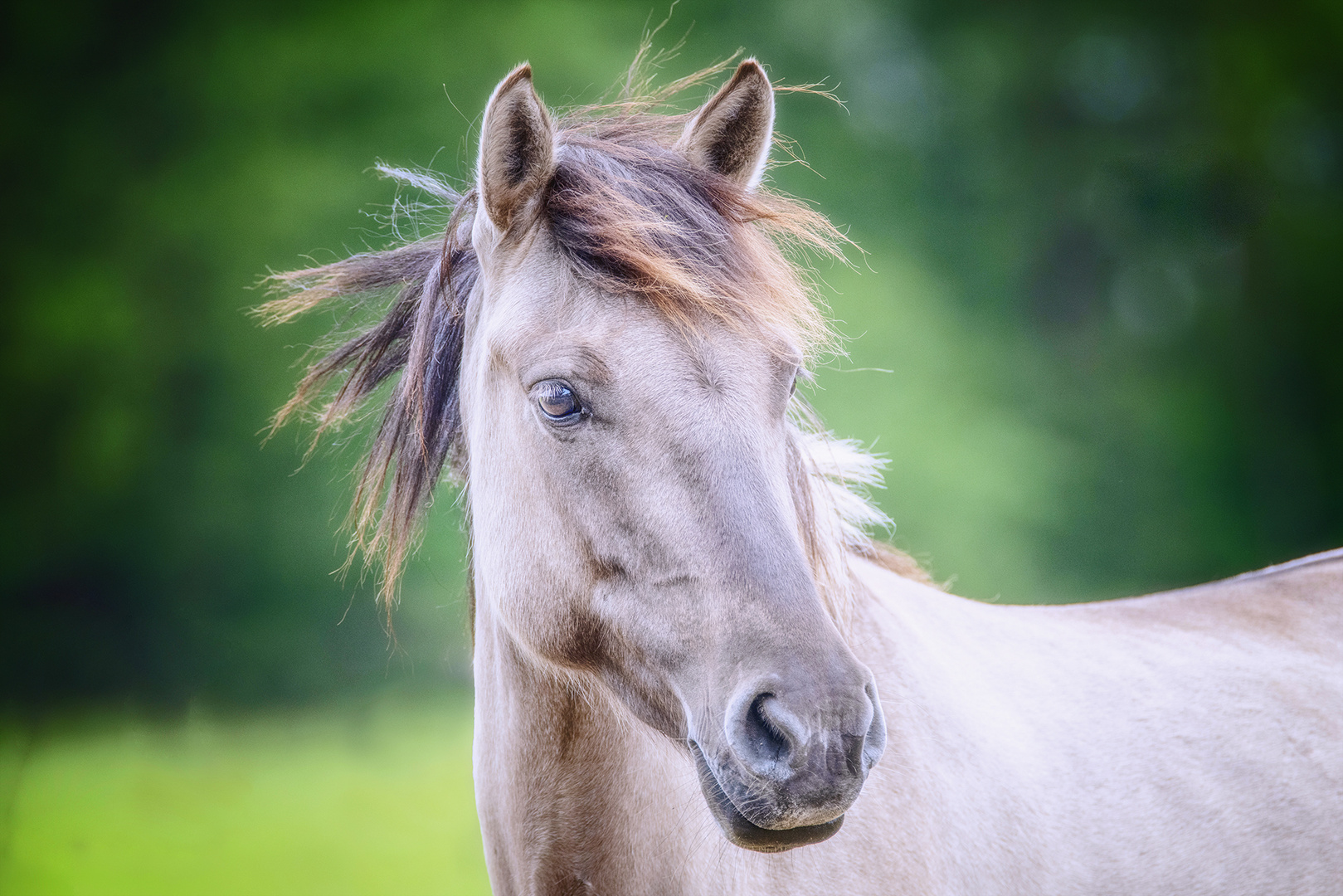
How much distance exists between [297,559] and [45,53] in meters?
5.38

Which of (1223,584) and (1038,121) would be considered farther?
(1038,121)

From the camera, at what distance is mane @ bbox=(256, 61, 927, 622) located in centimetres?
165

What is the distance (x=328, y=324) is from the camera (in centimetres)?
838

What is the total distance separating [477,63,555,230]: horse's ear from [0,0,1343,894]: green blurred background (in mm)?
4519

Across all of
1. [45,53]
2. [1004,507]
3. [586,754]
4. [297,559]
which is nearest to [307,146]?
[45,53]

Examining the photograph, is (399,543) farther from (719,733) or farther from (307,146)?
(307,146)

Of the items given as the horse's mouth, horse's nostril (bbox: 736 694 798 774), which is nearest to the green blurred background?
the horse's mouth

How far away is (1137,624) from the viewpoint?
99.2 inches

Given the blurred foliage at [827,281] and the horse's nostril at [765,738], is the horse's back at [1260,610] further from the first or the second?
the blurred foliage at [827,281]

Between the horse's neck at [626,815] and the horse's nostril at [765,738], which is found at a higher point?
the horse's nostril at [765,738]

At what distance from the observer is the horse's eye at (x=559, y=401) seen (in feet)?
5.16

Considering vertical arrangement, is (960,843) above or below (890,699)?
below

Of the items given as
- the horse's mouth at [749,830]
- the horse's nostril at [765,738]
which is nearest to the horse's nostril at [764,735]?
the horse's nostril at [765,738]

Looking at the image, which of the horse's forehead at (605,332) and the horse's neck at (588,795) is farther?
the horse's neck at (588,795)
